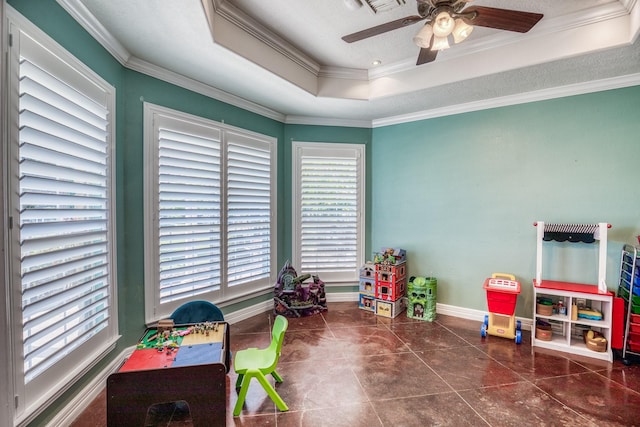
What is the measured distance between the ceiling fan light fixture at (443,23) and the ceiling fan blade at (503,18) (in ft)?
0.35

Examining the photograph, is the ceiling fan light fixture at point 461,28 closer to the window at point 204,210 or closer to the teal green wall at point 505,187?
the teal green wall at point 505,187

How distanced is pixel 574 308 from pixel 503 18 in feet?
9.05

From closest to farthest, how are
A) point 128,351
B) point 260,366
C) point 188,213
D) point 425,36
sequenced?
point 425,36
point 260,366
point 128,351
point 188,213

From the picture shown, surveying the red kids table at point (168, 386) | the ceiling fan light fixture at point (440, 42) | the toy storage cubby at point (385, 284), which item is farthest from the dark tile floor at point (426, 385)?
the ceiling fan light fixture at point (440, 42)

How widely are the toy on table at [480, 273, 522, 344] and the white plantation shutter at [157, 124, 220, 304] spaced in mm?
3082

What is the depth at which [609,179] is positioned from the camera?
304 cm

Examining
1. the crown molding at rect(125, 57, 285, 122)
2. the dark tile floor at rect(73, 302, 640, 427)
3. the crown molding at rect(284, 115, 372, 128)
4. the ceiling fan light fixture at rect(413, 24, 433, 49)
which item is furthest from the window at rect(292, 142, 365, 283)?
the ceiling fan light fixture at rect(413, 24, 433, 49)

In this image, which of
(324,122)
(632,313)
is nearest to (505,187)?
(632,313)

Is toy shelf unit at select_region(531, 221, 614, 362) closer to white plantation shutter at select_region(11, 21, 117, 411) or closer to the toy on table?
the toy on table

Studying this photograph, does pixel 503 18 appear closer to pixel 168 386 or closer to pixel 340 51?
pixel 340 51

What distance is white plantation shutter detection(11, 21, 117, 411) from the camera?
1.56m

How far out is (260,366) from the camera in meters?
2.09

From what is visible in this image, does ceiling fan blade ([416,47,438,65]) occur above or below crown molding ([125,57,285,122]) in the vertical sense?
below

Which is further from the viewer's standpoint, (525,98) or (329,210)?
(329,210)
